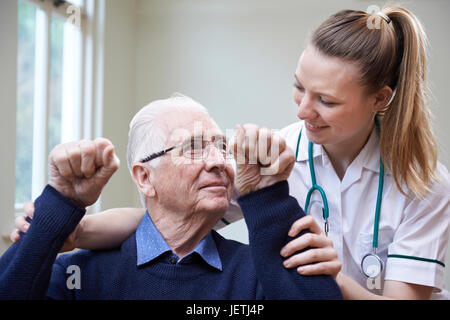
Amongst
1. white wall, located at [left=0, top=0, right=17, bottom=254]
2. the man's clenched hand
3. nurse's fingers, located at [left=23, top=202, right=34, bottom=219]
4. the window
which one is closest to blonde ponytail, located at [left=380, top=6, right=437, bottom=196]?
the man's clenched hand

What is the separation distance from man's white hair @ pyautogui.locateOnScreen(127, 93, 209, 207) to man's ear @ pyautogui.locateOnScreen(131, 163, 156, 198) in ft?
0.07

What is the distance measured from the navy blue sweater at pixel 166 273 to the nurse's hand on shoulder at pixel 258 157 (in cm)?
3

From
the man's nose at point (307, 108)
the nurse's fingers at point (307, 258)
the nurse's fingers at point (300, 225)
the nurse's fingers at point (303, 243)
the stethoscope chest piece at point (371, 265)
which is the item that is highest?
the man's nose at point (307, 108)

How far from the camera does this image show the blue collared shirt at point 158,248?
124cm

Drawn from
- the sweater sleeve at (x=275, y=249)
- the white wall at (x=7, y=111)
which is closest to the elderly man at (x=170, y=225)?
the sweater sleeve at (x=275, y=249)

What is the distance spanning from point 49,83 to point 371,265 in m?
2.35

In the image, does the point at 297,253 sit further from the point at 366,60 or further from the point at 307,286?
the point at 366,60

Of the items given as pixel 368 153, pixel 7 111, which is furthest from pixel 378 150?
pixel 7 111

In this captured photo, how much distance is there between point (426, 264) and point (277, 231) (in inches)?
25.8

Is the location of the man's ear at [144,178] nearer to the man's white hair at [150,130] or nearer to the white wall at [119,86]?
the man's white hair at [150,130]

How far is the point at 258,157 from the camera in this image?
966mm

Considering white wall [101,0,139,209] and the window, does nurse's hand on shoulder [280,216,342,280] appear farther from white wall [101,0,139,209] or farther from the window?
white wall [101,0,139,209]

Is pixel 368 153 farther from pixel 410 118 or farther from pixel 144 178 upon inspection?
pixel 144 178
